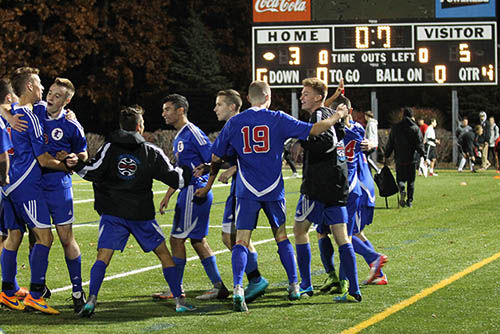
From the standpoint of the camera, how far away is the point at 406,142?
18.8 m

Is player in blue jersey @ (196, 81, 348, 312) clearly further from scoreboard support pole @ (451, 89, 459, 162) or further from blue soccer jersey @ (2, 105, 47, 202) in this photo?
scoreboard support pole @ (451, 89, 459, 162)

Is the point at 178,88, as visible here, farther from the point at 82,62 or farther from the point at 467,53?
the point at 467,53

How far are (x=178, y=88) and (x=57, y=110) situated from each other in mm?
34697

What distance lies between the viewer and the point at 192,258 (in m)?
11.8

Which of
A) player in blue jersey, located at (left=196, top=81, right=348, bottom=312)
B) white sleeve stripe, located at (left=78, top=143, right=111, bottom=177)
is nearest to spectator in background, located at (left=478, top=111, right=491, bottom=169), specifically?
player in blue jersey, located at (left=196, top=81, right=348, bottom=312)

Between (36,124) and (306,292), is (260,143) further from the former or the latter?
(36,124)

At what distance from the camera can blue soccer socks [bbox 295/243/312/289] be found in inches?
347

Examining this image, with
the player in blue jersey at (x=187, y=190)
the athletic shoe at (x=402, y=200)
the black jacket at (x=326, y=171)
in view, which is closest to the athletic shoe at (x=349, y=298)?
the black jacket at (x=326, y=171)

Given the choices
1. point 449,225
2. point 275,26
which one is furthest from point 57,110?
point 275,26

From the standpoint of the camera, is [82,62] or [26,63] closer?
[26,63]

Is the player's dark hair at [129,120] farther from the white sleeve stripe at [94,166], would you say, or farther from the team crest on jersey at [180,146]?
the team crest on jersey at [180,146]

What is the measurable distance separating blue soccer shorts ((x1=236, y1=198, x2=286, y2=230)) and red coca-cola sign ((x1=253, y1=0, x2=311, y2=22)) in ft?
70.7

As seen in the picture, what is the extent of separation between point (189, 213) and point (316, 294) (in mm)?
1479

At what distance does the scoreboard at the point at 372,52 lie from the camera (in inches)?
1148
